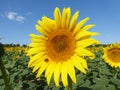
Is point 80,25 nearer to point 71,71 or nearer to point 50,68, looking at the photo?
point 71,71

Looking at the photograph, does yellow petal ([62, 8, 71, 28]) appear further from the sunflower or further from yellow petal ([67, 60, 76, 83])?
the sunflower

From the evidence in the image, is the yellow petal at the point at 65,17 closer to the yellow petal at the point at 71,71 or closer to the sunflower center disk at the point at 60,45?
the sunflower center disk at the point at 60,45

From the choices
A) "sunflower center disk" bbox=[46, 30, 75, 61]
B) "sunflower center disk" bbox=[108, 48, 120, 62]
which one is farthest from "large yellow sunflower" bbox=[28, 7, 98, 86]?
"sunflower center disk" bbox=[108, 48, 120, 62]

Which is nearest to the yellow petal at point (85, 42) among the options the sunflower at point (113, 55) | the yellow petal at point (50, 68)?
the yellow petal at point (50, 68)

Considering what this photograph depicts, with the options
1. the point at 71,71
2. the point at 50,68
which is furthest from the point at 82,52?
the point at 50,68

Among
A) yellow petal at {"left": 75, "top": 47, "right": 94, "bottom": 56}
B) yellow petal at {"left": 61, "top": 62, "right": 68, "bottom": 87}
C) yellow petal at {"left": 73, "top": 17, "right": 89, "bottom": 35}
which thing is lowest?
yellow petal at {"left": 61, "top": 62, "right": 68, "bottom": 87}

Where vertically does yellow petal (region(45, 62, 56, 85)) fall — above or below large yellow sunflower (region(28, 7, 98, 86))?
below

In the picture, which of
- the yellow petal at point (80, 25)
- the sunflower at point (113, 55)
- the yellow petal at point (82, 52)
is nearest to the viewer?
the yellow petal at point (82, 52)

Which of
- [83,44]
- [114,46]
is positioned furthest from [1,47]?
[114,46]
